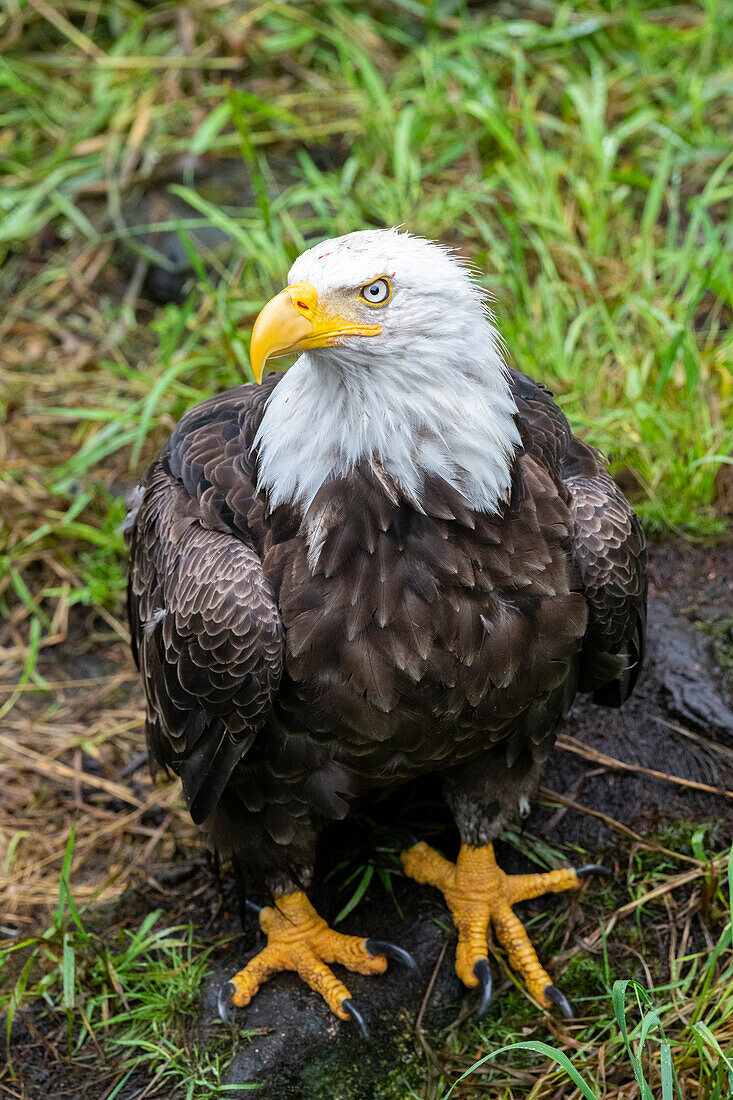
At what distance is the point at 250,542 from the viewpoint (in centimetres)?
307

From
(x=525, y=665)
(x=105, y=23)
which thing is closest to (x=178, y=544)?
(x=525, y=665)

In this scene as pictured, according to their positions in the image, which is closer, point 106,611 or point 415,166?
point 106,611

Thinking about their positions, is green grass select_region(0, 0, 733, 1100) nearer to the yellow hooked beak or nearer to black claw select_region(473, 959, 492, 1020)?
black claw select_region(473, 959, 492, 1020)

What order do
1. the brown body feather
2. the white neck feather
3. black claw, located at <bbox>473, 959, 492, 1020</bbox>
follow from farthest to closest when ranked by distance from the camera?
black claw, located at <bbox>473, 959, 492, 1020</bbox> < the brown body feather < the white neck feather

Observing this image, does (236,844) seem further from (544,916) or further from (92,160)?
(92,160)

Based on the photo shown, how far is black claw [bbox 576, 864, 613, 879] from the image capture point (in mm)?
3619

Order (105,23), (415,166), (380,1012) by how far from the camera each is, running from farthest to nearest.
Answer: (105,23) → (415,166) → (380,1012)

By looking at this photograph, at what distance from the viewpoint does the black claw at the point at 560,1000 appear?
332 centimetres

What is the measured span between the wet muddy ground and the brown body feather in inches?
16.1

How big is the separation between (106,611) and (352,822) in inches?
67.3

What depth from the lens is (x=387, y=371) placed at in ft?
8.73

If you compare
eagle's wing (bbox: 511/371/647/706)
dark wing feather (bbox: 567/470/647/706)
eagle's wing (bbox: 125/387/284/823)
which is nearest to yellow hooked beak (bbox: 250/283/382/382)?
eagle's wing (bbox: 125/387/284/823)

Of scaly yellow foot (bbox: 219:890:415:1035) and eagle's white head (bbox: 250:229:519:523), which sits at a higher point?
eagle's white head (bbox: 250:229:519:523)

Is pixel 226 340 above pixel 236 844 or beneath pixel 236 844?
above
